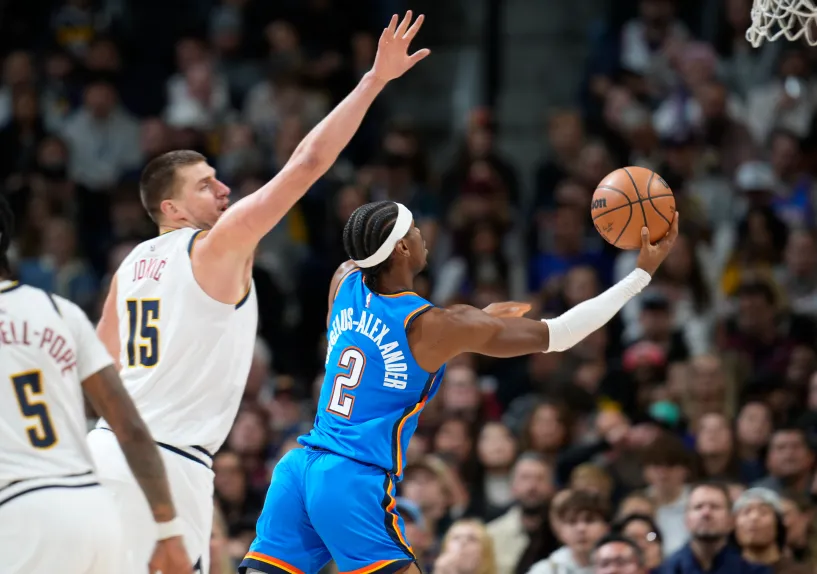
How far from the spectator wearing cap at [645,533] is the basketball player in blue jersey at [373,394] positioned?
108 inches

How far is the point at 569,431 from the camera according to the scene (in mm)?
10656

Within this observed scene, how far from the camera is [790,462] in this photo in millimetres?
9719

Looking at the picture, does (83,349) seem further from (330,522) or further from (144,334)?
(330,522)

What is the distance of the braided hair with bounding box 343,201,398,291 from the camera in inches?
243

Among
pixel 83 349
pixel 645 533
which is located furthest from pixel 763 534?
pixel 83 349

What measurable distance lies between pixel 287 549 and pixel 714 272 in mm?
7364

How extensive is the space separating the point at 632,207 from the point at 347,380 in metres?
1.65

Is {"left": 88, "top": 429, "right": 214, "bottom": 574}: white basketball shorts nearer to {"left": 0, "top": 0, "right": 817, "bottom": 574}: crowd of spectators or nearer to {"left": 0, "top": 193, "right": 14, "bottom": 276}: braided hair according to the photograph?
{"left": 0, "top": 193, "right": 14, "bottom": 276}: braided hair

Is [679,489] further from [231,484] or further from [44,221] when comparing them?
[44,221]

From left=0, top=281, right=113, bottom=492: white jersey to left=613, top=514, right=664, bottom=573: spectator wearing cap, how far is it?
14.7ft

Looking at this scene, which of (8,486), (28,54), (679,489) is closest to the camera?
(8,486)

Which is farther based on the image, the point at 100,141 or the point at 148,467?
the point at 100,141

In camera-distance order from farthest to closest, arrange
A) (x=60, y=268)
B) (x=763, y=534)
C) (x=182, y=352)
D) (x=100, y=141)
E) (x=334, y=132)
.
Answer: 1. (x=100, y=141)
2. (x=60, y=268)
3. (x=763, y=534)
4. (x=182, y=352)
5. (x=334, y=132)

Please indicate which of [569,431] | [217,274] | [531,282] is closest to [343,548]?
[217,274]
